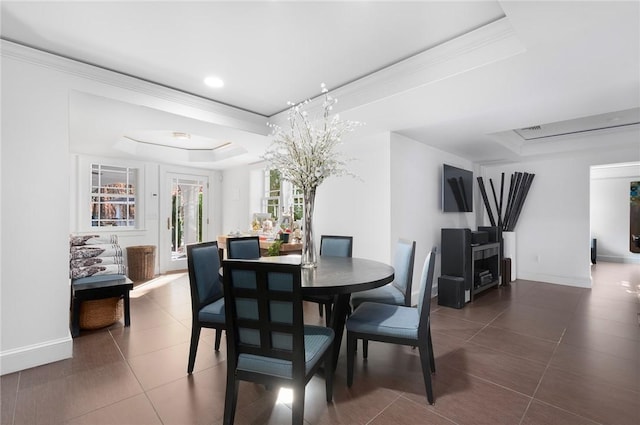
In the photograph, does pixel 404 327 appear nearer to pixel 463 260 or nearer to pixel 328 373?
pixel 328 373

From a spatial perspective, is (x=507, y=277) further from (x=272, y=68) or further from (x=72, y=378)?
(x=72, y=378)

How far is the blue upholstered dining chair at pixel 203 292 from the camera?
2.29 metres

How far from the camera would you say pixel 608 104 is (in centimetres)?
304

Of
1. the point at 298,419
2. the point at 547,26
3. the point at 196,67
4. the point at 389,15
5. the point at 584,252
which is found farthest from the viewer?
the point at 584,252

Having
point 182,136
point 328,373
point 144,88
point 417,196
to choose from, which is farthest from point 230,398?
point 182,136

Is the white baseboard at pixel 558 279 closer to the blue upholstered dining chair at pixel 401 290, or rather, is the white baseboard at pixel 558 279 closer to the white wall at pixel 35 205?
the blue upholstered dining chair at pixel 401 290

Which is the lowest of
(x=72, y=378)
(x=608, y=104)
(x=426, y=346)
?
(x=72, y=378)

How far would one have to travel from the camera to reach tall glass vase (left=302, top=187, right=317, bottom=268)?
241 cm

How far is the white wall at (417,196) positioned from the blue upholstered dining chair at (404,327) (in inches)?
73.5

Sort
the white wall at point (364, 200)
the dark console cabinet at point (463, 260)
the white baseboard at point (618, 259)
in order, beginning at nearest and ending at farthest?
the white wall at point (364, 200) < the dark console cabinet at point (463, 260) < the white baseboard at point (618, 259)

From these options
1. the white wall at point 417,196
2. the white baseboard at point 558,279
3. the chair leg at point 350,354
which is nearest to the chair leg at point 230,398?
the chair leg at point 350,354

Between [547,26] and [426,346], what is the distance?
84.0 inches

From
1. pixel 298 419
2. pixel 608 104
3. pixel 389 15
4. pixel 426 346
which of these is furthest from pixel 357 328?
pixel 608 104

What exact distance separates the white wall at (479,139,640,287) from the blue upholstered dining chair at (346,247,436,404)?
16.3ft
